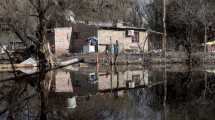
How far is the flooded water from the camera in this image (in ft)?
43.9

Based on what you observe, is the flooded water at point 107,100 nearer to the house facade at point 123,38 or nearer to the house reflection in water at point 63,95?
the house reflection in water at point 63,95

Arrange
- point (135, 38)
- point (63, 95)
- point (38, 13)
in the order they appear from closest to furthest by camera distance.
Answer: point (63, 95), point (38, 13), point (135, 38)

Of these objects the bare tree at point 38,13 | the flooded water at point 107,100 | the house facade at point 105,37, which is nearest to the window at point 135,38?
the house facade at point 105,37

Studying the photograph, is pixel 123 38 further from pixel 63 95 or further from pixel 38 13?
pixel 63 95

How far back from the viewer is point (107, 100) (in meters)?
17.2

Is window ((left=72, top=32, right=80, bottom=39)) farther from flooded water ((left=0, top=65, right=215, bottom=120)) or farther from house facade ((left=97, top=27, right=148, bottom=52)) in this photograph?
flooded water ((left=0, top=65, right=215, bottom=120))

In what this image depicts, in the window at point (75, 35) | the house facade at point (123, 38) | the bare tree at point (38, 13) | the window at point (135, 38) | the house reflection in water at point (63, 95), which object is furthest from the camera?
the window at point (135, 38)

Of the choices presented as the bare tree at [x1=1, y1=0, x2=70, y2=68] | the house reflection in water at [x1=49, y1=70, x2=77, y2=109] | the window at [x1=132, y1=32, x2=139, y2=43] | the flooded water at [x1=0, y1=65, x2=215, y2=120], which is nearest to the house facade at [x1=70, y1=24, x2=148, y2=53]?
the window at [x1=132, y1=32, x2=139, y2=43]

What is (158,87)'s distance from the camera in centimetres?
2194

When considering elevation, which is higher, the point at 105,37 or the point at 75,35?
the point at 75,35

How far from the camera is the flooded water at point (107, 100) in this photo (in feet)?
43.9

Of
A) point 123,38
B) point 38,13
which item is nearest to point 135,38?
point 123,38

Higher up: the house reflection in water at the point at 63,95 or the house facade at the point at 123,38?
the house facade at the point at 123,38

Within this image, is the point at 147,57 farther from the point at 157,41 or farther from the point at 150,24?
the point at 150,24
